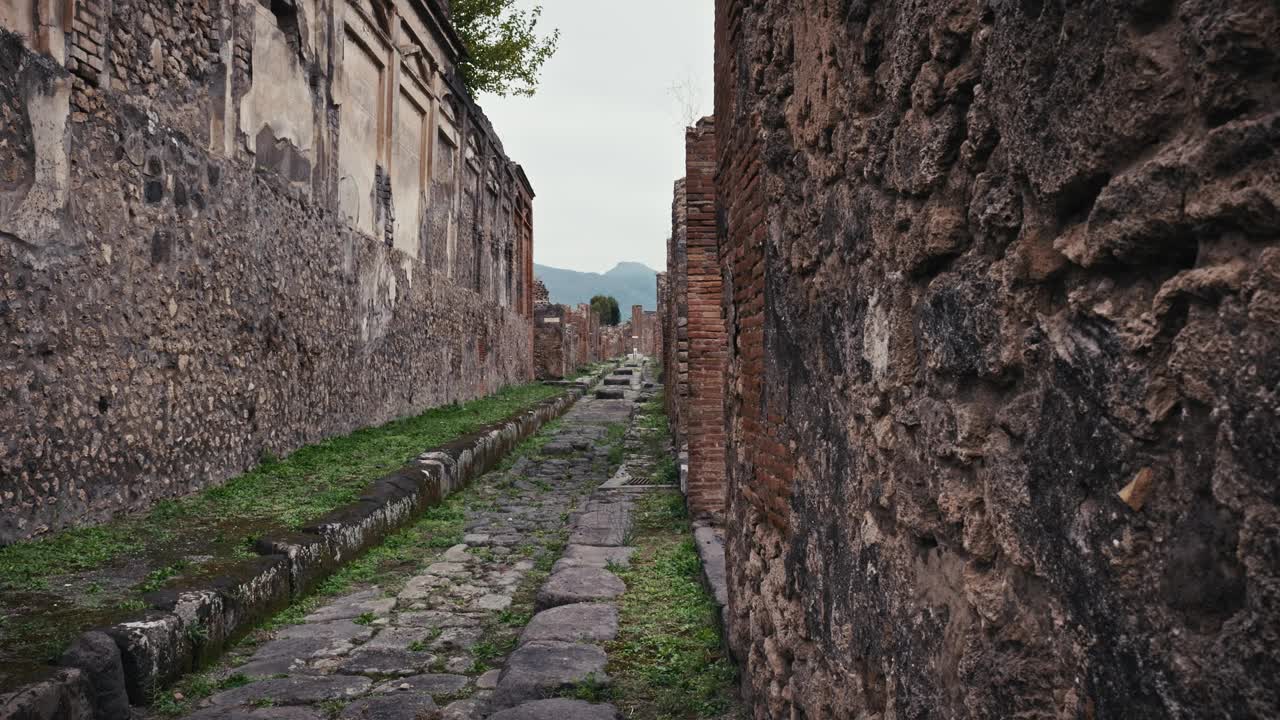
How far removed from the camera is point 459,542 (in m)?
6.59

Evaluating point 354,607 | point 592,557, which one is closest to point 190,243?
point 354,607

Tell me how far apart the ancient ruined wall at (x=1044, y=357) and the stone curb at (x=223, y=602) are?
84.1 inches

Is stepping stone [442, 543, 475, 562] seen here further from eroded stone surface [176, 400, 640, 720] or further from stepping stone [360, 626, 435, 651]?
stepping stone [360, 626, 435, 651]

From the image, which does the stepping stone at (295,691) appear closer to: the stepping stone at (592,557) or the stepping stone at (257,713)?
the stepping stone at (257,713)

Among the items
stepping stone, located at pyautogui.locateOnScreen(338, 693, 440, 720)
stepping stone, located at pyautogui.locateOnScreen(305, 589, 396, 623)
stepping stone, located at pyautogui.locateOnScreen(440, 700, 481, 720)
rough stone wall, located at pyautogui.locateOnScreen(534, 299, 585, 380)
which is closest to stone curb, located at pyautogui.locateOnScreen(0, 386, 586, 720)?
stepping stone, located at pyautogui.locateOnScreen(305, 589, 396, 623)

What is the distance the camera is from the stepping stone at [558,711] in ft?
10.8

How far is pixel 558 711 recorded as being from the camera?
3.33 metres

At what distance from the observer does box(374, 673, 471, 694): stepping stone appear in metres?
3.79

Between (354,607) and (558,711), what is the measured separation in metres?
1.98

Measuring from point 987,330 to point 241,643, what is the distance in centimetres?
384

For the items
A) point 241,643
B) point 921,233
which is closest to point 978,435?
point 921,233

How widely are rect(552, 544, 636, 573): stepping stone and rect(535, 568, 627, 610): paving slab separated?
12cm

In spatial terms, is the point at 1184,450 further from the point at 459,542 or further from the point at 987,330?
the point at 459,542

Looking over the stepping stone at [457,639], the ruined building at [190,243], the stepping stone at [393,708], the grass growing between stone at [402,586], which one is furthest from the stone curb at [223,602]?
the ruined building at [190,243]
